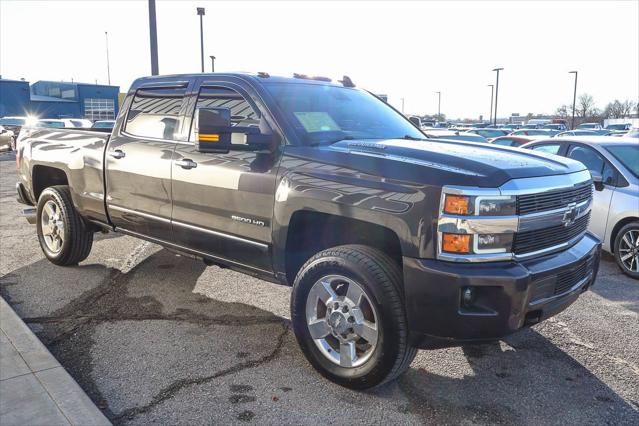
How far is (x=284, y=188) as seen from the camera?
3631mm

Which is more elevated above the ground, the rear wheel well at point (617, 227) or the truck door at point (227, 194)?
the truck door at point (227, 194)

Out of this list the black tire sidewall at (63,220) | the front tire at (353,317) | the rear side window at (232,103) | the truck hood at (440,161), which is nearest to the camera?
the truck hood at (440,161)

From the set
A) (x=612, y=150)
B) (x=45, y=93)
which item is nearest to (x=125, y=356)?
(x=612, y=150)

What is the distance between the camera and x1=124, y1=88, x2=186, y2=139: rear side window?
15.3ft

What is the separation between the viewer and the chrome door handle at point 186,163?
168 inches

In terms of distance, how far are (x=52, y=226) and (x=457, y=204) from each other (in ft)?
15.7

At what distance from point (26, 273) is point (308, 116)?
371 cm

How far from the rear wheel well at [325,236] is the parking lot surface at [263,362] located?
2.37 ft

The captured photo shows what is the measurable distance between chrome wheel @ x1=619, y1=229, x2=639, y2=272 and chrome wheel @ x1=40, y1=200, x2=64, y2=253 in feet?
20.0

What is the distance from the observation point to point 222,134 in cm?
358

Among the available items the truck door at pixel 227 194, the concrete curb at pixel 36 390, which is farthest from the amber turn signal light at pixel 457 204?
the concrete curb at pixel 36 390

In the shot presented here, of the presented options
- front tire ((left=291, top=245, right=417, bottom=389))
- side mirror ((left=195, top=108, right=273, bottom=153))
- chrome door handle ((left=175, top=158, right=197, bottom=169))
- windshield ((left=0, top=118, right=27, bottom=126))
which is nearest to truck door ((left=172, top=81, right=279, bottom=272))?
chrome door handle ((left=175, top=158, right=197, bottom=169))

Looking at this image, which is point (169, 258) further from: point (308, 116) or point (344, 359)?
point (344, 359)

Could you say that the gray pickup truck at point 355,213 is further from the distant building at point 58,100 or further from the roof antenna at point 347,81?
the distant building at point 58,100
